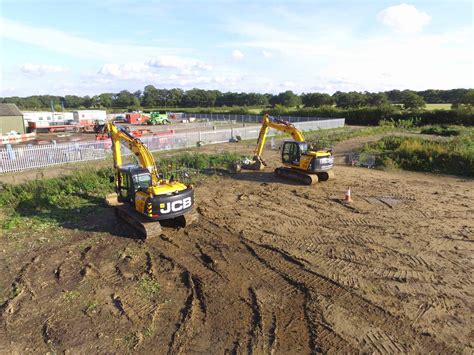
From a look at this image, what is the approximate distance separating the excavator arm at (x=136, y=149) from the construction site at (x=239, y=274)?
0.05 m

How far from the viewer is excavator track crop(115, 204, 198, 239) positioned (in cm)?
872

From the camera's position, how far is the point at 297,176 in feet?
48.2

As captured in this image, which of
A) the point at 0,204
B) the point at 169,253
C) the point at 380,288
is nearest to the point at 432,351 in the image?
the point at 380,288

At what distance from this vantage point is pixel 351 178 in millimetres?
15375

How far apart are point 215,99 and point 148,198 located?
96906 millimetres

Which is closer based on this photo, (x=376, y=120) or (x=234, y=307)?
(x=234, y=307)

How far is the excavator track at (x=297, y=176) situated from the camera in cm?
1421

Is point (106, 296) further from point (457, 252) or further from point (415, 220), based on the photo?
point (415, 220)

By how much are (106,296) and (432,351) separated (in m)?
5.73

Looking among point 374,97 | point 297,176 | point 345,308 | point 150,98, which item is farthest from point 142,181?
point 150,98

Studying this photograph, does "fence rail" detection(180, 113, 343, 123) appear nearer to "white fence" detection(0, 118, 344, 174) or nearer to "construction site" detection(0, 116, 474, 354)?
"white fence" detection(0, 118, 344, 174)

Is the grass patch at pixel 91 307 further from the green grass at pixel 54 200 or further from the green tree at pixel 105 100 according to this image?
the green tree at pixel 105 100

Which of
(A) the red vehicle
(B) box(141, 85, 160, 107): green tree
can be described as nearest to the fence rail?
(A) the red vehicle

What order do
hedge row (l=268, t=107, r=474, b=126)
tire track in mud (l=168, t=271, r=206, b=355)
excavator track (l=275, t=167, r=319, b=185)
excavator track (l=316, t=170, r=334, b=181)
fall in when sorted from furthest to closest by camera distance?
hedge row (l=268, t=107, r=474, b=126) → excavator track (l=316, t=170, r=334, b=181) → excavator track (l=275, t=167, r=319, b=185) → tire track in mud (l=168, t=271, r=206, b=355)
